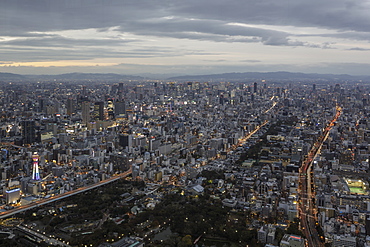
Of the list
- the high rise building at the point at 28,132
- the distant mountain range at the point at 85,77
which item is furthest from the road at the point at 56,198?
the distant mountain range at the point at 85,77

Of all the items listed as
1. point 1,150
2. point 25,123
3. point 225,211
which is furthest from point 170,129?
point 225,211

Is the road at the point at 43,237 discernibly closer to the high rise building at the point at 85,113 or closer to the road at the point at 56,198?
the road at the point at 56,198

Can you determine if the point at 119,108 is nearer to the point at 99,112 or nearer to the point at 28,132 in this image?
the point at 99,112

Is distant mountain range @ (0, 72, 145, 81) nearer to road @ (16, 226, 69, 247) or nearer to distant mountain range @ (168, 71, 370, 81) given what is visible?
distant mountain range @ (168, 71, 370, 81)

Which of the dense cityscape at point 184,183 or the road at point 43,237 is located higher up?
the dense cityscape at point 184,183

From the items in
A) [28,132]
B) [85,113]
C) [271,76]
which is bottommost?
[28,132]

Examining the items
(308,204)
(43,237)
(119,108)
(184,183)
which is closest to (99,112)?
(119,108)

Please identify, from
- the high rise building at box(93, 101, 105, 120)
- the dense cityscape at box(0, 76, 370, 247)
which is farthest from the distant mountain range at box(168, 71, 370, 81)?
the dense cityscape at box(0, 76, 370, 247)

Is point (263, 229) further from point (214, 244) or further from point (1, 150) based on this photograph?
point (1, 150)
